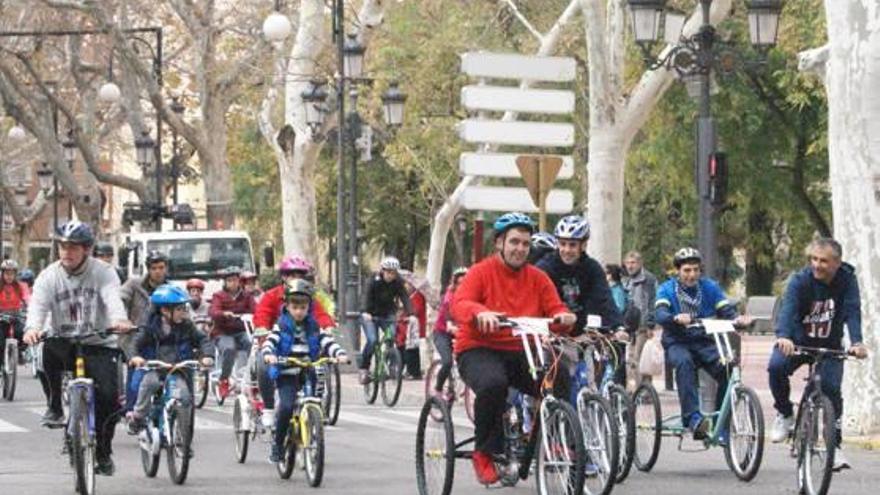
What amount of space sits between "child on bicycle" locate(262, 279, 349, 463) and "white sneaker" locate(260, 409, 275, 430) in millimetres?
265

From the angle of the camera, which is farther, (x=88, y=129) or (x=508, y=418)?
(x=88, y=129)

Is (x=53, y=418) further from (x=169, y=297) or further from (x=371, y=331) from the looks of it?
(x=371, y=331)

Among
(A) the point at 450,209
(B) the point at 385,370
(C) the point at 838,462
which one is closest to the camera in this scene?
(C) the point at 838,462

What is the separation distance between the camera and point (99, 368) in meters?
15.7

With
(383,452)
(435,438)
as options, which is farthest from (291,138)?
(435,438)

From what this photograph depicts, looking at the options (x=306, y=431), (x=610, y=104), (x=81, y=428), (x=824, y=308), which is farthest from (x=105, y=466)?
(x=610, y=104)

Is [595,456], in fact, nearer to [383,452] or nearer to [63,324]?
[63,324]

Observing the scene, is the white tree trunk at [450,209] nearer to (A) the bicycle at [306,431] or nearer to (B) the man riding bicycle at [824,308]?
(A) the bicycle at [306,431]

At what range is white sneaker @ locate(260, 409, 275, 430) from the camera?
1703cm

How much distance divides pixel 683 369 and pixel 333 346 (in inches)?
97.0

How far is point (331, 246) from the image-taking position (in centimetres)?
7881

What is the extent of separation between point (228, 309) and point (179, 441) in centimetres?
991

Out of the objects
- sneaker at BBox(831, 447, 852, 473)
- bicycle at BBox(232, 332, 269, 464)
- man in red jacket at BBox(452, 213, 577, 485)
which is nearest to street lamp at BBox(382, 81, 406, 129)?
bicycle at BBox(232, 332, 269, 464)

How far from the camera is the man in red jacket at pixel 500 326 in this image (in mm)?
13719
